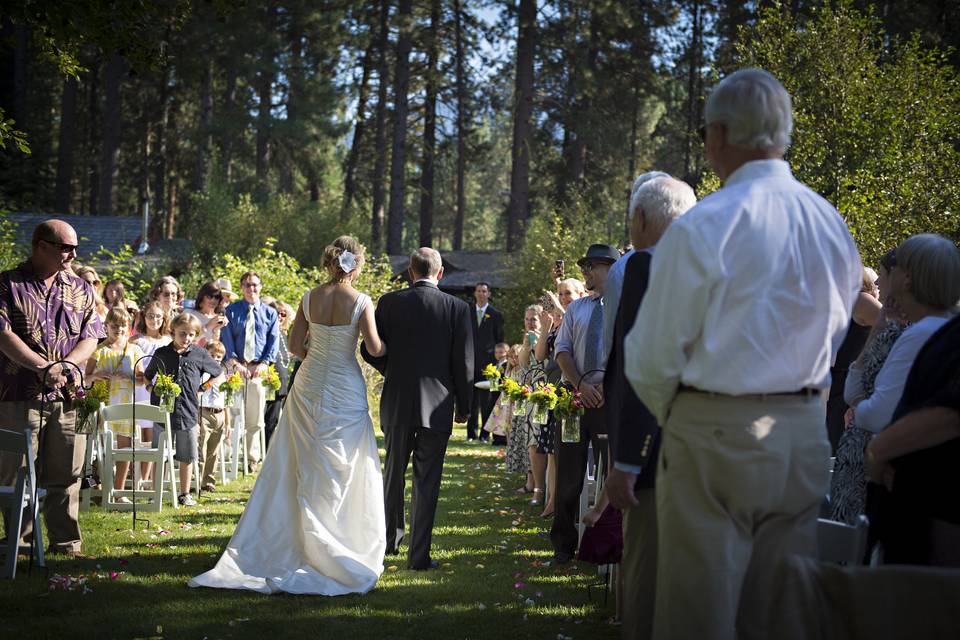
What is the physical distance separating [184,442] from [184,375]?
69cm

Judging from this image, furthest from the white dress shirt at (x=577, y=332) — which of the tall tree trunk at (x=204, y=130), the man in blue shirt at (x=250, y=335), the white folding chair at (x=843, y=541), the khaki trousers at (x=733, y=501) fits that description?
the tall tree trunk at (x=204, y=130)

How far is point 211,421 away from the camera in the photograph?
422 inches

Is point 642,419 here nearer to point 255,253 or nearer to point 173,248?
point 255,253

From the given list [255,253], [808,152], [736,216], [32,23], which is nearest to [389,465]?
[32,23]

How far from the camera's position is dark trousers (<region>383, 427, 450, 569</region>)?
7359 mm

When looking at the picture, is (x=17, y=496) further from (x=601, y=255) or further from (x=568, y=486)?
(x=601, y=255)


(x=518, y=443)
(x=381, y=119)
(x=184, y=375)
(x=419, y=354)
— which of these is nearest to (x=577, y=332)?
(x=419, y=354)

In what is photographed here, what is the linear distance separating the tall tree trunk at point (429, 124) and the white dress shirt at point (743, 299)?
102 feet

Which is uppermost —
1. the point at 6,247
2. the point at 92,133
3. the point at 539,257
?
the point at 92,133

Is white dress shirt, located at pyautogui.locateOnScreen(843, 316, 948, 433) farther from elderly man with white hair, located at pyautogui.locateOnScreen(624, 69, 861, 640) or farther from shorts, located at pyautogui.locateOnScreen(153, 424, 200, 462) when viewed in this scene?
shorts, located at pyautogui.locateOnScreen(153, 424, 200, 462)

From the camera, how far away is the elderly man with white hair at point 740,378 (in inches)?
114

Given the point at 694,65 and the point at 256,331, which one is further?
the point at 694,65

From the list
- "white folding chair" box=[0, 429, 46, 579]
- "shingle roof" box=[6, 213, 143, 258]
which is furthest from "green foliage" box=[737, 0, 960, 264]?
"shingle roof" box=[6, 213, 143, 258]

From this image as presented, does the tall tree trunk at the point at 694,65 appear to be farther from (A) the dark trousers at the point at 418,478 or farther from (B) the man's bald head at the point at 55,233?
(B) the man's bald head at the point at 55,233
